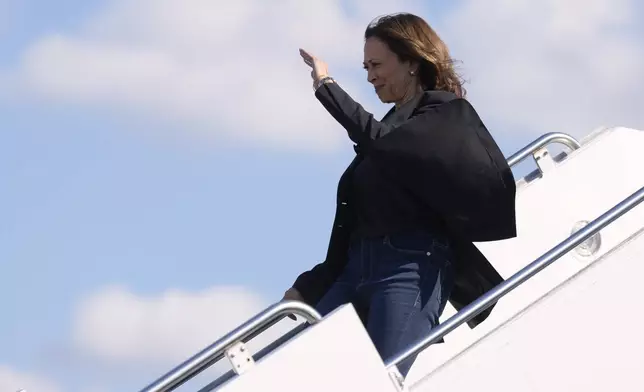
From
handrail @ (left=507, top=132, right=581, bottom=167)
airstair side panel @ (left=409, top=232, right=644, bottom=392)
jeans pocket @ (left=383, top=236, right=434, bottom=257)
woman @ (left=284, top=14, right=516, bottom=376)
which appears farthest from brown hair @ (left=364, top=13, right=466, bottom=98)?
handrail @ (left=507, top=132, right=581, bottom=167)

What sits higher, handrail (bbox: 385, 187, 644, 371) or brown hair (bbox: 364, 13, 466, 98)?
brown hair (bbox: 364, 13, 466, 98)

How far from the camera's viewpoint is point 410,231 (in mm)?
4273

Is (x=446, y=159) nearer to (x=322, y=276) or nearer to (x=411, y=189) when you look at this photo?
(x=411, y=189)

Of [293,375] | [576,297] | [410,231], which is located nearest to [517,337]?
[576,297]

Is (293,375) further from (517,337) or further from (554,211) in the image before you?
(554,211)

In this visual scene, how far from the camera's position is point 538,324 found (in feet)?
14.9

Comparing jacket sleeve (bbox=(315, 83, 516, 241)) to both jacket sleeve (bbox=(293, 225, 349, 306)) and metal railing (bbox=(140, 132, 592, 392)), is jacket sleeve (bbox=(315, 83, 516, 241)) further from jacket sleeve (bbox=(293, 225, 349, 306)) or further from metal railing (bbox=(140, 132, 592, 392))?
jacket sleeve (bbox=(293, 225, 349, 306))

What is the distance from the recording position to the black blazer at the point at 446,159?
4215 mm

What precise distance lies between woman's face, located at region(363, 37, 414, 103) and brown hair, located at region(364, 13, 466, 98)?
2cm

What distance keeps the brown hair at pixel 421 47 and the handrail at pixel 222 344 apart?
1061 mm

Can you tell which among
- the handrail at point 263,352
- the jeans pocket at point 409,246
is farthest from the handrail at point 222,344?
the jeans pocket at point 409,246

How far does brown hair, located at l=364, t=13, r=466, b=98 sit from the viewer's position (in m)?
4.43

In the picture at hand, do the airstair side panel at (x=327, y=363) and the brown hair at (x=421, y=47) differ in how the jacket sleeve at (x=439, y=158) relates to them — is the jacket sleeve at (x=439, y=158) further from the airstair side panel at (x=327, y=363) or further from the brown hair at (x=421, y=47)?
the airstair side panel at (x=327, y=363)

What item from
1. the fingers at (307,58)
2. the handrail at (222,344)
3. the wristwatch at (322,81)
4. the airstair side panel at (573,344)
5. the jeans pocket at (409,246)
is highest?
the fingers at (307,58)
